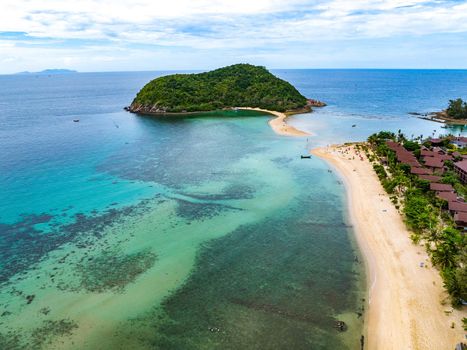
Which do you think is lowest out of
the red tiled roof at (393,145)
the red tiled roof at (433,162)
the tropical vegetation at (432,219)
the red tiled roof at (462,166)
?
the tropical vegetation at (432,219)

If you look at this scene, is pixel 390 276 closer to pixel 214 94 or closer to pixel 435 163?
pixel 435 163

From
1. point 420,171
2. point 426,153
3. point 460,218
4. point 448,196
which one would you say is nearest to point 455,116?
point 426,153

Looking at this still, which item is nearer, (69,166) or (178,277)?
(178,277)

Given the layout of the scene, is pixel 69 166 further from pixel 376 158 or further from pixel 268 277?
pixel 376 158

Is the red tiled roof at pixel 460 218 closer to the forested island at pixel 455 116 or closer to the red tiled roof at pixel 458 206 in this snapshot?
the red tiled roof at pixel 458 206

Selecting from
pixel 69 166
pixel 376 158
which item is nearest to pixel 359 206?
A: pixel 376 158

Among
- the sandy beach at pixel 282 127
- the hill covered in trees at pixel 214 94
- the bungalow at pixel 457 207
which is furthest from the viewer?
the hill covered in trees at pixel 214 94

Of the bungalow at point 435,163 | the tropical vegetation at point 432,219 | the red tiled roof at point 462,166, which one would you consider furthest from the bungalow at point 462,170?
the bungalow at point 435,163
